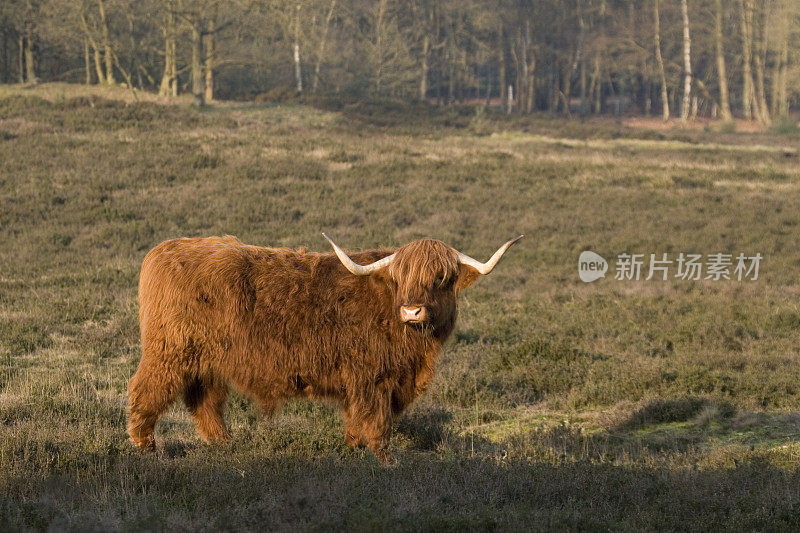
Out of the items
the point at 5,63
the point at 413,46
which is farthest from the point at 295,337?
the point at 413,46

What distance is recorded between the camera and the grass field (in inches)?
181

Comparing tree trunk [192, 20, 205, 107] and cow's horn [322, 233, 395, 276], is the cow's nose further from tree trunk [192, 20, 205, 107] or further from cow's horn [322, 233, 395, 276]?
tree trunk [192, 20, 205, 107]

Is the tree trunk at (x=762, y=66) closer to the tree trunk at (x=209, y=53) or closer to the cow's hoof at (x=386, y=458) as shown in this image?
the tree trunk at (x=209, y=53)

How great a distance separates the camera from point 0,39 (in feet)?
172

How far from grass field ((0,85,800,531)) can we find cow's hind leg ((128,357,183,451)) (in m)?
0.20

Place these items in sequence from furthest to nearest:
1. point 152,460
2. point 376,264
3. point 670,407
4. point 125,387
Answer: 1. point 125,387
2. point 670,407
3. point 376,264
4. point 152,460

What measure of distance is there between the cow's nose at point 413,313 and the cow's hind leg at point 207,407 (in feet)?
5.59

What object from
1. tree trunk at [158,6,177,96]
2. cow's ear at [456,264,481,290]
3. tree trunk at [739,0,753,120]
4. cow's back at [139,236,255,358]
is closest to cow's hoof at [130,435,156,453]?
cow's back at [139,236,255,358]

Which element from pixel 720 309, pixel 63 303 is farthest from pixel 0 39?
pixel 720 309

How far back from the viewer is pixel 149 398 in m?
6.05

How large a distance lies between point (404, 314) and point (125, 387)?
3.78 metres

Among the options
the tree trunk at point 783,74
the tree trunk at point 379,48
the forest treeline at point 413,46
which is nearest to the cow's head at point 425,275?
the forest treeline at point 413,46

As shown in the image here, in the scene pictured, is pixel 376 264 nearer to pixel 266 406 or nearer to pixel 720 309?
pixel 266 406

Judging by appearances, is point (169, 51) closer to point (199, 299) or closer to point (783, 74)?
point (199, 299)
